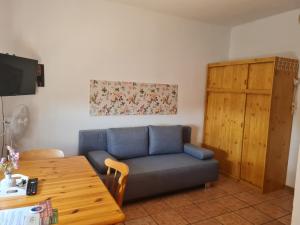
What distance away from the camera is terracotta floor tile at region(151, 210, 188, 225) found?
2553mm

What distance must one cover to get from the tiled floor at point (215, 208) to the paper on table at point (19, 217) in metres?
1.46

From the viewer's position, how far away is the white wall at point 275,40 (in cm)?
341

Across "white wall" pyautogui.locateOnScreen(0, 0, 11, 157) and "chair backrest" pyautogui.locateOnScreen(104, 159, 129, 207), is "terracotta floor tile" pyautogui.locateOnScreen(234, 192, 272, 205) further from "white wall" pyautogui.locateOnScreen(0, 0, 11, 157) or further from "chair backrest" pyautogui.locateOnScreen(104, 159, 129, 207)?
"white wall" pyautogui.locateOnScreen(0, 0, 11, 157)

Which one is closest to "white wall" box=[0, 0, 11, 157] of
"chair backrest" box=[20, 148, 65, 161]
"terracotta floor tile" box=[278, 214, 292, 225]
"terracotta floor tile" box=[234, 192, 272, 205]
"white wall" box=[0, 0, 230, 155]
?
"white wall" box=[0, 0, 230, 155]

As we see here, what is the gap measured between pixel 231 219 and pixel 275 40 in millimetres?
2797

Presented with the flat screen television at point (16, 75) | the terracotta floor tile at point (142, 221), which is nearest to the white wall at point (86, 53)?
the flat screen television at point (16, 75)

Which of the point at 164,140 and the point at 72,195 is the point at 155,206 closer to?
the point at 164,140

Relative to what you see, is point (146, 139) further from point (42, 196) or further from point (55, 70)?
point (42, 196)

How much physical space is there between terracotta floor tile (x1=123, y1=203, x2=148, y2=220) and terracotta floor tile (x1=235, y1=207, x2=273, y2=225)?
→ 3.80ft

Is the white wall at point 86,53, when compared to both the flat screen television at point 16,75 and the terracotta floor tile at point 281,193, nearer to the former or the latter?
the flat screen television at point 16,75

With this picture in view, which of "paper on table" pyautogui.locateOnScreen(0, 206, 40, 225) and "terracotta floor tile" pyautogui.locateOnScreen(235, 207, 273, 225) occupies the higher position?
"paper on table" pyautogui.locateOnScreen(0, 206, 40, 225)

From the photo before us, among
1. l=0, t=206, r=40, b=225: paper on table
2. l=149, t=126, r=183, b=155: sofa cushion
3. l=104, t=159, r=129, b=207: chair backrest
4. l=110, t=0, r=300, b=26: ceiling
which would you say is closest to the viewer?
l=0, t=206, r=40, b=225: paper on table

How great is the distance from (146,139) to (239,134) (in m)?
1.48

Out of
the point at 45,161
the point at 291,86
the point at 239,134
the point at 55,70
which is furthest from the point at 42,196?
the point at 291,86
